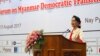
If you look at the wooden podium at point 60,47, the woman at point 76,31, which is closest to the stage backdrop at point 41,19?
the woman at point 76,31

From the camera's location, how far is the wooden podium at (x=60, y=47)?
2773 mm

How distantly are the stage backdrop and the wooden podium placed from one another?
108 centimetres

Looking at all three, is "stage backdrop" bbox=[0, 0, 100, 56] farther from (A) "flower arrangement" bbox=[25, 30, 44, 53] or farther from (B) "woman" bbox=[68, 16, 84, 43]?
(A) "flower arrangement" bbox=[25, 30, 44, 53]

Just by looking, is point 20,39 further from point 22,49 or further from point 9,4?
point 9,4

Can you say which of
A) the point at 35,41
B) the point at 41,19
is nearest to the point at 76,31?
the point at 35,41

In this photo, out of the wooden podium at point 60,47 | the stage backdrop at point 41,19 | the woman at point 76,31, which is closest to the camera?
the wooden podium at point 60,47

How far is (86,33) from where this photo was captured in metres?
4.05

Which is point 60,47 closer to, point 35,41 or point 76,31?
point 35,41

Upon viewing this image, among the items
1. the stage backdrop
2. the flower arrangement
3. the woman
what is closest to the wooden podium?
the flower arrangement

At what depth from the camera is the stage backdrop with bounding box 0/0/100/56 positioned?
3.97m

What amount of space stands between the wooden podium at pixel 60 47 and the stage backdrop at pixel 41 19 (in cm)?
108

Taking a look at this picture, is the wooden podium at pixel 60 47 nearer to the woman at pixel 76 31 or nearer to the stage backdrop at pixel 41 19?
the woman at pixel 76 31

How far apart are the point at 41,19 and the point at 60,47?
7.01 ft

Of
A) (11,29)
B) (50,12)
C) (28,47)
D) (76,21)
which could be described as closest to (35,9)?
(50,12)
